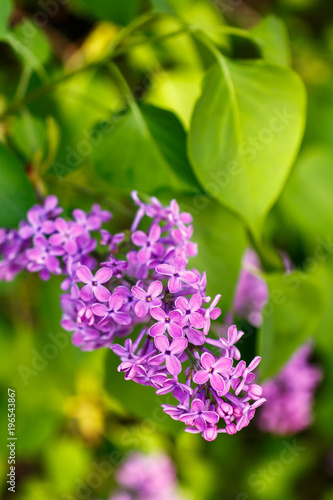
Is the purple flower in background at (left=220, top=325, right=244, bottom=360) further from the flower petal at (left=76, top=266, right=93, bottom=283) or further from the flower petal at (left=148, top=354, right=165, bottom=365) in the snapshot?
the flower petal at (left=76, top=266, right=93, bottom=283)

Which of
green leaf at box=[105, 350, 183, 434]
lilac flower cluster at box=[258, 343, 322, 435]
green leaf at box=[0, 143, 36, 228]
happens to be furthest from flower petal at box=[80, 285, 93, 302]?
lilac flower cluster at box=[258, 343, 322, 435]

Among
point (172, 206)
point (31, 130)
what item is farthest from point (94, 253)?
point (31, 130)

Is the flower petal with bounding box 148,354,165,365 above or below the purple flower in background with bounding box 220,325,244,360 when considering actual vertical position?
above

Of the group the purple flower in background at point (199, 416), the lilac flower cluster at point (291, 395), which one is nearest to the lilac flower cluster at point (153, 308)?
the purple flower in background at point (199, 416)

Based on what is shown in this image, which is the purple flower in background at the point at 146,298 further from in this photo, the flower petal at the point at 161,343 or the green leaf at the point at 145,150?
the green leaf at the point at 145,150

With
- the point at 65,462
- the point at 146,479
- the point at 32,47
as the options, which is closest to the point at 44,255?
the point at 32,47

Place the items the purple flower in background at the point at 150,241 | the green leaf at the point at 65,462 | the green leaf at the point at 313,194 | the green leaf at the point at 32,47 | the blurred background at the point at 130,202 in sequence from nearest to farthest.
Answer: the purple flower in background at the point at 150,241 → the blurred background at the point at 130,202 → the green leaf at the point at 32,47 → the green leaf at the point at 313,194 → the green leaf at the point at 65,462

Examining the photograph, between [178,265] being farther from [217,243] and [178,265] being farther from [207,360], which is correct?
[217,243]
